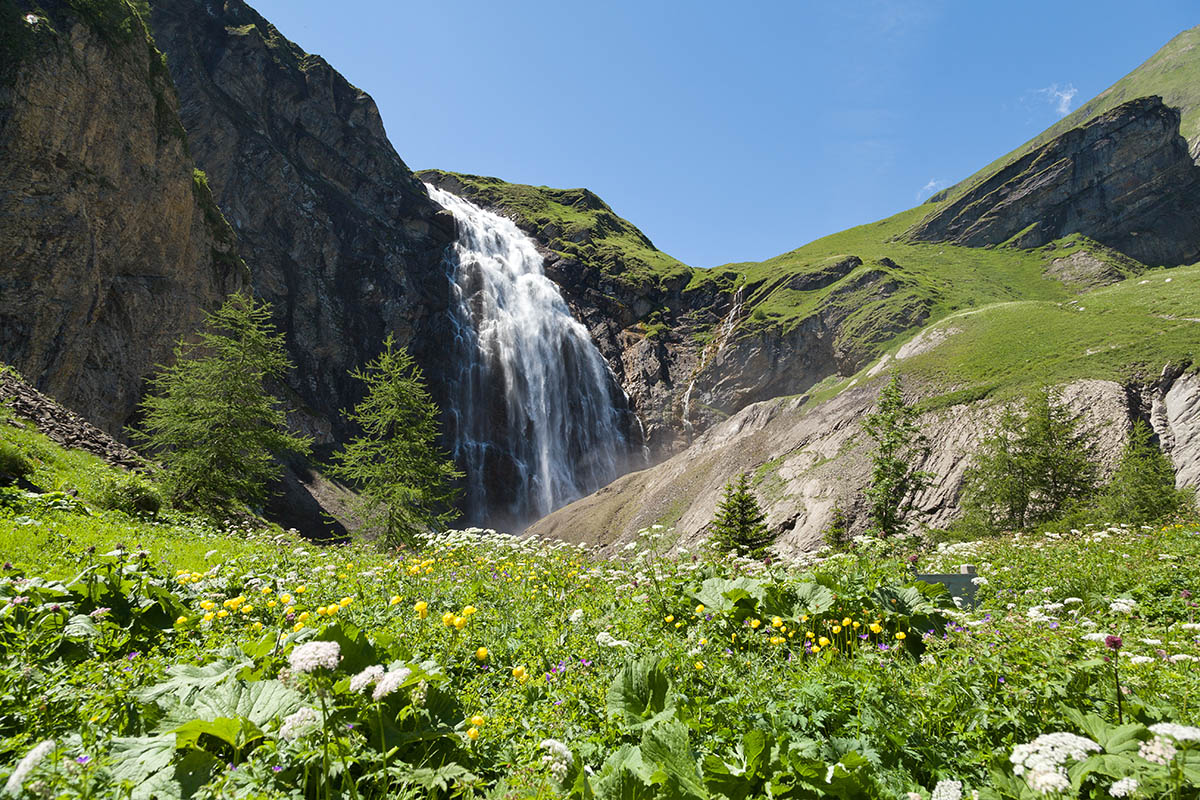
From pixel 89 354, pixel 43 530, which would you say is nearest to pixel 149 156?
pixel 89 354

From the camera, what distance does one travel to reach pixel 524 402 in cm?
6247

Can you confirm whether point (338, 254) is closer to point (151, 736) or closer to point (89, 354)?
point (89, 354)

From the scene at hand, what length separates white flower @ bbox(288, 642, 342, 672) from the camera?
6.19 ft

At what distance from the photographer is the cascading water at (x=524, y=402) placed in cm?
5900

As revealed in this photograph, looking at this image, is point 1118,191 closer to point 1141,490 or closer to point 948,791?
point 1141,490

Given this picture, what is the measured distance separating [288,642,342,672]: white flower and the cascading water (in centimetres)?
5619

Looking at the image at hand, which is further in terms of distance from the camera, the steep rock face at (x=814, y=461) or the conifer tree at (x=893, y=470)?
the steep rock face at (x=814, y=461)

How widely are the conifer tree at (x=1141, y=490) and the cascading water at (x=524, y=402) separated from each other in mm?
44745

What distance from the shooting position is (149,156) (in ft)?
116

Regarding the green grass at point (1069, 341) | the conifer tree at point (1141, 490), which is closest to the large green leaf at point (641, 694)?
the conifer tree at point (1141, 490)

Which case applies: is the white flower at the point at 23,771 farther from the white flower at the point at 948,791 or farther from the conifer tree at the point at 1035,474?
the conifer tree at the point at 1035,474

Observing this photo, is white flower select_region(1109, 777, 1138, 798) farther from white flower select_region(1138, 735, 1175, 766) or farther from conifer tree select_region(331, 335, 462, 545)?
conifer tree select_region(331, 335, 462, 545)

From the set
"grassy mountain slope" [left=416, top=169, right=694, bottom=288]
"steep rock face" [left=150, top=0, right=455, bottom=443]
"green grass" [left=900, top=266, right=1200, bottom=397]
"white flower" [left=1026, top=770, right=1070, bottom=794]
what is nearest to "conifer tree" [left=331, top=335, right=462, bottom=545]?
"white flower" [left=1026, top=770, right=1070, bottom=794]

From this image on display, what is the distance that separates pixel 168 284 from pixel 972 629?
152 feet
